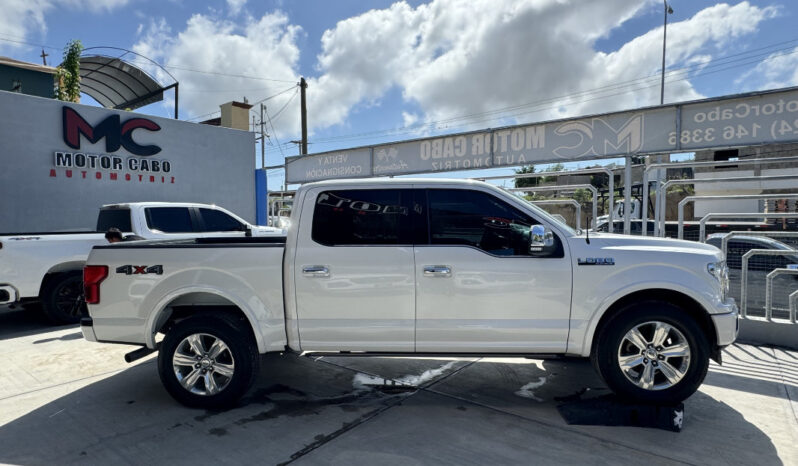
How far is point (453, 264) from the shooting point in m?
3.88

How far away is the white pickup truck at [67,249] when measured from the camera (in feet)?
21.2

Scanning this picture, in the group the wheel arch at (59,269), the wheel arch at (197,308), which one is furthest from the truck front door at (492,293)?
the wheel arch at (59,269)

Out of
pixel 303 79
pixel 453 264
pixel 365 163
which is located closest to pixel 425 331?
pixel 453 264

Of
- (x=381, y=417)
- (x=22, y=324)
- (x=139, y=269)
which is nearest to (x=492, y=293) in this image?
(x=381, y=417)

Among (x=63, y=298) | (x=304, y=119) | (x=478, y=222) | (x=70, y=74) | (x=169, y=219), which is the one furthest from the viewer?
(x=304, y=119)

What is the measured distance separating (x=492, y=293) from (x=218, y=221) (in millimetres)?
6392

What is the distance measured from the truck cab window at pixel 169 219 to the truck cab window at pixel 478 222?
574cm

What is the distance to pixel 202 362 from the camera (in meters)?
4.03

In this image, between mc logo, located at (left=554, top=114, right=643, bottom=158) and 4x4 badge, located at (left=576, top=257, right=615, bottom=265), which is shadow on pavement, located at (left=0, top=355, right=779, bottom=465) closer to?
4x4 badge, located at (left=576, top=257, right=615, bottom=265)

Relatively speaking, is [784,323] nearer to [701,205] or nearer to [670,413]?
[670,413]

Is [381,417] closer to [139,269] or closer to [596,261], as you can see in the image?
[596,261]

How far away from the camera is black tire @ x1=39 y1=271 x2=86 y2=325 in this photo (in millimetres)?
6918

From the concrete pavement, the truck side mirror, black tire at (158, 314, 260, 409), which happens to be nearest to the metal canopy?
the concrete pavement

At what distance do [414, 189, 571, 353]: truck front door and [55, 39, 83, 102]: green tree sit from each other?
17424 mm
